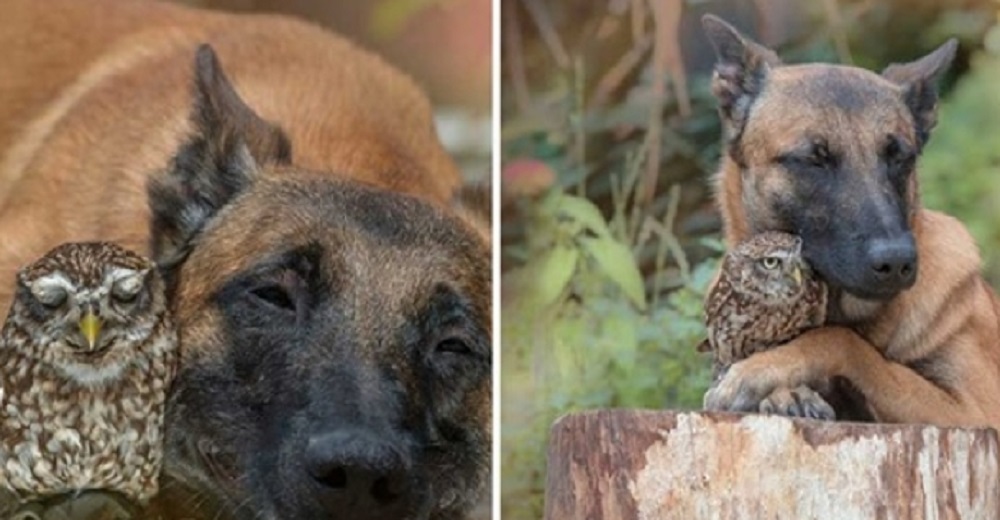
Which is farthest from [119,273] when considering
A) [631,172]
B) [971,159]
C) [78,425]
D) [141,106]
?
[971,159]

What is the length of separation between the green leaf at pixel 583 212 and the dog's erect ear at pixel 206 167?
1.79ft

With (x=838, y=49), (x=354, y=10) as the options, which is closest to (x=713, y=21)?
(x=838, y=49)

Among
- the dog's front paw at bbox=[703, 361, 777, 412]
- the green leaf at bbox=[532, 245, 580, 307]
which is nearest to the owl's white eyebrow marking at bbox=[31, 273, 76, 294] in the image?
the green leaf at bbox=[532, 245, 580, 307]

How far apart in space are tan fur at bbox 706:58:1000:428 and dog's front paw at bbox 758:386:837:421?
0.04 meters

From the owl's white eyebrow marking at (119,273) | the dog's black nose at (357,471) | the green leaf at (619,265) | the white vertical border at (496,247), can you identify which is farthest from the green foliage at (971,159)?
the owl's white eyebrow marking at (119,273)

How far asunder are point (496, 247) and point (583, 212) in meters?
0.18

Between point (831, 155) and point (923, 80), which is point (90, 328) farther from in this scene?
point (923, 80)

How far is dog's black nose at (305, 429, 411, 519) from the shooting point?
2.53 meters

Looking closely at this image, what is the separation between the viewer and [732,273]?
2.68 m

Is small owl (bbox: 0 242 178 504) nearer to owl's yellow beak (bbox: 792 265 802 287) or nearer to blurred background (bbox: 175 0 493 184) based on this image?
blurred background (bbox: 175 0 493 184)

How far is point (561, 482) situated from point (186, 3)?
44.7 inches

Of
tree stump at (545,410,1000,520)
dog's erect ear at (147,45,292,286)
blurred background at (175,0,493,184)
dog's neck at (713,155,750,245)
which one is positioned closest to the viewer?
tree stump at (545,410,1000,520)

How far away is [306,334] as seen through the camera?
2645 mm

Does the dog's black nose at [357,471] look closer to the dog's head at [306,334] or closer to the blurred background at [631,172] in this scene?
the dog's head at [306,334]
